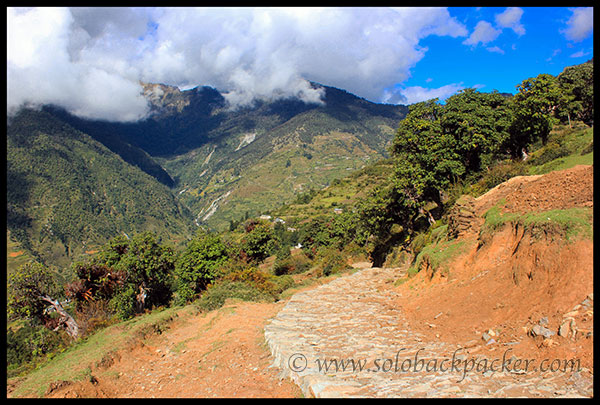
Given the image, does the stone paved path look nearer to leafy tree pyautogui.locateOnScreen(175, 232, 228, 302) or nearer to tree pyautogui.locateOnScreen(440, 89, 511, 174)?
tree pyautogui.locateOnScreen(440, 89, 511, 174)

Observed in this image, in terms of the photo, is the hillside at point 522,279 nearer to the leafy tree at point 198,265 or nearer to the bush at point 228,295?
the bush at point 228,295

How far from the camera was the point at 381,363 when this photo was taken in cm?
699

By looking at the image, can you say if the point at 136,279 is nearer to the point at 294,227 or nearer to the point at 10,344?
the point at 10,344

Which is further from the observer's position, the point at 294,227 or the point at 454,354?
the point at 294,227

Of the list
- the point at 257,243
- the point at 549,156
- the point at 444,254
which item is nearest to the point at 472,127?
the point at 549,156

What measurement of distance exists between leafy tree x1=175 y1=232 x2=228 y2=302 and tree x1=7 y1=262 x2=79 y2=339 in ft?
40.7

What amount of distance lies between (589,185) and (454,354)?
708 cm

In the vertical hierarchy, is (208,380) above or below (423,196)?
below

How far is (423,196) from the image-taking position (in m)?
25.3

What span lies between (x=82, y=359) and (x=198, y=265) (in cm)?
2502

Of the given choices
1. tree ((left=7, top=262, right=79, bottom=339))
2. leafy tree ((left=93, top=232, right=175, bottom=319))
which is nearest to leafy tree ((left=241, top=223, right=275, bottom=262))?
leafy tree ((left=93, top=232, right=175, bottom=319))

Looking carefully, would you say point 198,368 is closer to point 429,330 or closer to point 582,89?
point 429,330
